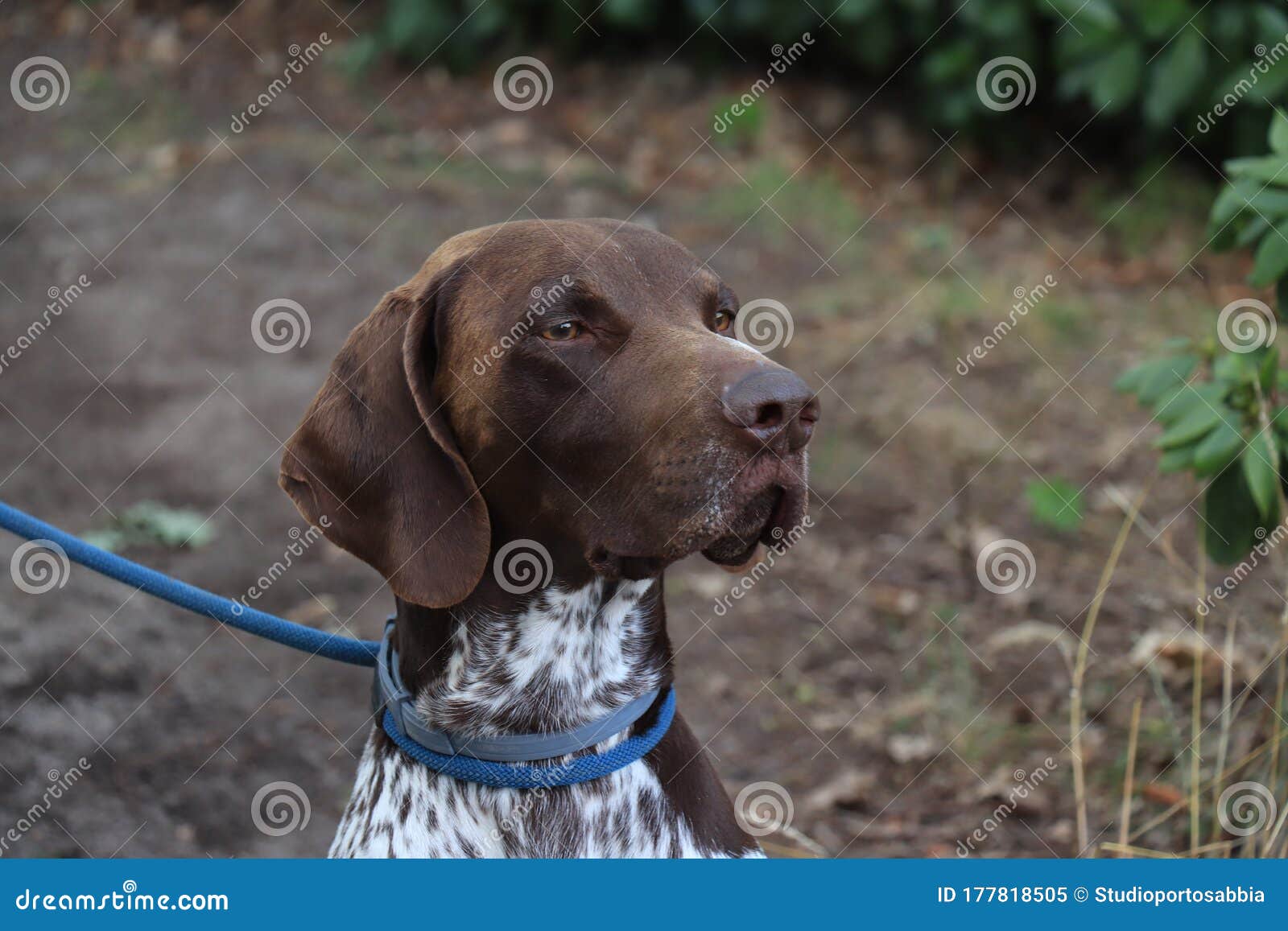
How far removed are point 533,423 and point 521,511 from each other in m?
0.19

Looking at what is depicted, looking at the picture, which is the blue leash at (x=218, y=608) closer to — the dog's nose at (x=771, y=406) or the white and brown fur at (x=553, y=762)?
the white and brown fur at (x=553, y=762)

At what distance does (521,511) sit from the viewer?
2.84m

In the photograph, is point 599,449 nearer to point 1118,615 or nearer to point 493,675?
point 493,675

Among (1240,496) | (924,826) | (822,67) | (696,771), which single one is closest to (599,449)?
(696,771)

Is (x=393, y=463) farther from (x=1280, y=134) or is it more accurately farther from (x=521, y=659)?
(x=1280, y=134)

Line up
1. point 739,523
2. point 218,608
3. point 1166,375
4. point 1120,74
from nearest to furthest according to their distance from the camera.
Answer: point 739,523
point 218,608
point 1166,375
point 1120,74

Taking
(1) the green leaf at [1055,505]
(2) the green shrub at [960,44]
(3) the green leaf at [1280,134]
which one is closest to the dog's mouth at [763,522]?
(3) the green leaf at [1280,134]

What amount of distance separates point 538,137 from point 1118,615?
5061 mm

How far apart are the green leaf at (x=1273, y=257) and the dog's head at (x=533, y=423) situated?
139cm

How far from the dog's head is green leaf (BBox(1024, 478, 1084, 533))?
2960mm

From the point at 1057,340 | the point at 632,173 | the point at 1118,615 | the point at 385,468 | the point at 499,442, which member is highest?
the point at 1057,340

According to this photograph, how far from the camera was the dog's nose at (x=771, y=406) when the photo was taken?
2473 mm

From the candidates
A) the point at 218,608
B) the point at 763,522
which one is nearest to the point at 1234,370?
the point at 763,522

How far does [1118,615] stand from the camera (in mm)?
5180
